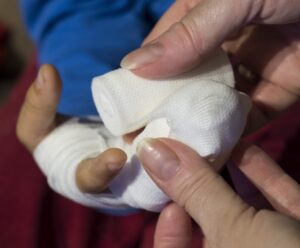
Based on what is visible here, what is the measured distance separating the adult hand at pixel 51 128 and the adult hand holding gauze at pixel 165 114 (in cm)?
2

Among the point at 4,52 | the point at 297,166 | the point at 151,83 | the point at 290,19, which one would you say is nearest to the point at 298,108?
the point at 297,166

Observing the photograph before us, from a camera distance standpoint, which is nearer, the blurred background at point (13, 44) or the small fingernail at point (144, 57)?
the small fingernail at point (144, 57)

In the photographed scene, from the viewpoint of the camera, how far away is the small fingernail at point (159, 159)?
18.1 inches

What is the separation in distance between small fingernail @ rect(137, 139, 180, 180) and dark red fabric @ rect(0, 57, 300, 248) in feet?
0.72

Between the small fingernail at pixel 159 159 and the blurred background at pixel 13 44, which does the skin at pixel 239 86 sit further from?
the blurred background at pixel 13 44

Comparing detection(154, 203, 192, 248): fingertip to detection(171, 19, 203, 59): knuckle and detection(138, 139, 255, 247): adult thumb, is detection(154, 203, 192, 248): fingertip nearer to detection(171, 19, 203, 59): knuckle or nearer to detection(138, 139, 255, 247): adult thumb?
detection(138, 139, 255, 247): adult thumb

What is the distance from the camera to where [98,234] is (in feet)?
2.31

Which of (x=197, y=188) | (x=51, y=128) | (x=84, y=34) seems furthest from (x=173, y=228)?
(x=84, y=34)

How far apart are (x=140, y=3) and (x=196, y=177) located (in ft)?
1.53

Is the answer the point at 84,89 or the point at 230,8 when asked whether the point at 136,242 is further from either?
the point at 230,8

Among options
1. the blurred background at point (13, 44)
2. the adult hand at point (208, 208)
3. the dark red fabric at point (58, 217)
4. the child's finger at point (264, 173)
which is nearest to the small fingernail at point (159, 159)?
the adult hand at point (208, 208)

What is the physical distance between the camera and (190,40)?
512mm

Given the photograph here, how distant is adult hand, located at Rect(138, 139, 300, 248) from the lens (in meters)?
0.41

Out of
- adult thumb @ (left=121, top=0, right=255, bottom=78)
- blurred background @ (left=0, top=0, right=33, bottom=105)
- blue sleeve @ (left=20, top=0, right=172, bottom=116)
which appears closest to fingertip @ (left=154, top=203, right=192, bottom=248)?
adult thumb @ (left=121, top=0, right=255, bottom=78)
